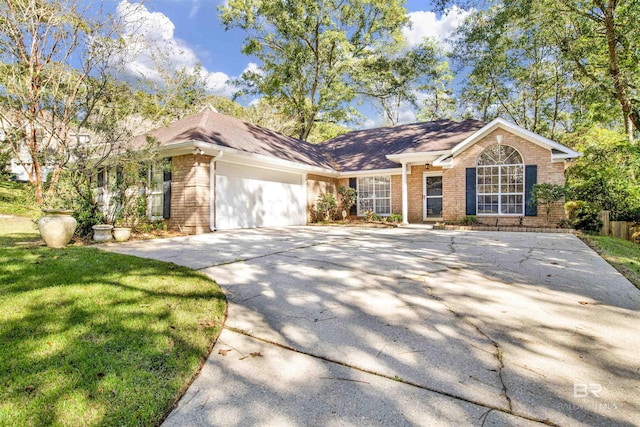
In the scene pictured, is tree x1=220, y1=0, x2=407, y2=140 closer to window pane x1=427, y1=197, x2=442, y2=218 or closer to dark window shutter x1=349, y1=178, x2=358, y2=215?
dark window shutter x1=349, y1=178, x2=358, y2=215

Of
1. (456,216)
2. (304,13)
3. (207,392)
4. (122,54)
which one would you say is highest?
(304,13)

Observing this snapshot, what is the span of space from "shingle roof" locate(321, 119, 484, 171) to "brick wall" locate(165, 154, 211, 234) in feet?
24.5

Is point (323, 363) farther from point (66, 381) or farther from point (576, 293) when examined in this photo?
point (576, 293)

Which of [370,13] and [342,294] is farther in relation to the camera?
[370,13]

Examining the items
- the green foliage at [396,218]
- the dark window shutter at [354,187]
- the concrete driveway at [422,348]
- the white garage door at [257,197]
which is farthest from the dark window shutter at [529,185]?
the white garage door at [257,197]

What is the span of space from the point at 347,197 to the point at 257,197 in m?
4.65

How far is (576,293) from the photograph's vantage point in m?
3.67

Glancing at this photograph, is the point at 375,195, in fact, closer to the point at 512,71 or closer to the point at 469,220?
the point at 469,220

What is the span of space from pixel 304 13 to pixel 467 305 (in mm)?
20705

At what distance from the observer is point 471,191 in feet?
38.5

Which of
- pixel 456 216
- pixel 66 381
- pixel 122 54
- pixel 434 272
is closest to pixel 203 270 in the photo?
pixel 66 381

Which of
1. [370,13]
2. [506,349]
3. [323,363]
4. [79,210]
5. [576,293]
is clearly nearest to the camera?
[323,363]

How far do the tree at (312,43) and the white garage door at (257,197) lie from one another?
33.0ft
